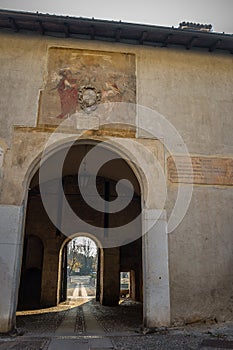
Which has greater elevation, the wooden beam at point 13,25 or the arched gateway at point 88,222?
the wooden beam at point 13,25

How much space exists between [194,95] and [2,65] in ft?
16.0

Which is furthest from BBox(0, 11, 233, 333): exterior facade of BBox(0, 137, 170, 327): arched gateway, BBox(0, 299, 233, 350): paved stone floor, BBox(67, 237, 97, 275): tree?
BBox(67, 237, 97, 275): tree

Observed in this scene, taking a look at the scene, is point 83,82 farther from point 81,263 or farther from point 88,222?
point 81,263

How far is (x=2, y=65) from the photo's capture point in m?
7.73

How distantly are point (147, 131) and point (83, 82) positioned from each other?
203cm

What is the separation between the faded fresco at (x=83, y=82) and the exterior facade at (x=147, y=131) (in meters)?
0.03

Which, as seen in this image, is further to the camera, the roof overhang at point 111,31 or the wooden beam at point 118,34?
the wooden beam at point 118,34

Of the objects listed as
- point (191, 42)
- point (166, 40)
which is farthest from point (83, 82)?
point (191, 42)

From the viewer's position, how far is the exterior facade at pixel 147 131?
21.5 ft

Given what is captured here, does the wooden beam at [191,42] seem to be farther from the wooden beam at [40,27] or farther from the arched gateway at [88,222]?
the arched gateway at [88,222]

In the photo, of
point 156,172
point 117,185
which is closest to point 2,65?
point 156,172

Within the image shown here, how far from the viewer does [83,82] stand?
7879mm

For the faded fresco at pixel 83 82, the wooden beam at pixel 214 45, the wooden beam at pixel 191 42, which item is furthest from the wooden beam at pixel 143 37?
the wooden beam at pixel 214 45

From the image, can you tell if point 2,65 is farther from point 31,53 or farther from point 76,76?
point 76,76
